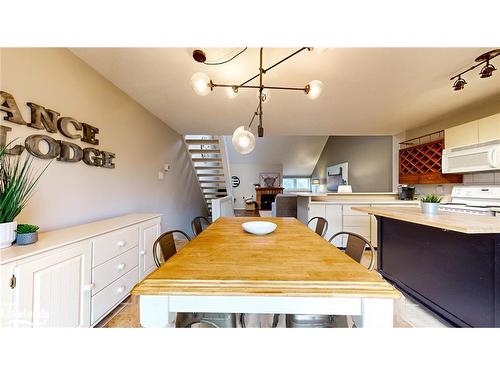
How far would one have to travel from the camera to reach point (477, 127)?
8.83ft

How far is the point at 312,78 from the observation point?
2229 mm

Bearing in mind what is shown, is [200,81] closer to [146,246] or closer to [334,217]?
[146,246]

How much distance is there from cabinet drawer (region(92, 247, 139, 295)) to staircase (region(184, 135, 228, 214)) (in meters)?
3.30

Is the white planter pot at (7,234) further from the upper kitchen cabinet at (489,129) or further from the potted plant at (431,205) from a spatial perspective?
the upper kitchen cabinet at (489,129)

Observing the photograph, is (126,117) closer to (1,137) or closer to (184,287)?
(1,137)

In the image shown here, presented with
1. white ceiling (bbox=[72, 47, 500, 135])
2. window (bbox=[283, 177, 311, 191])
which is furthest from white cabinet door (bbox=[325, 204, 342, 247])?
window (bbox=[283, 177, 311, 191])

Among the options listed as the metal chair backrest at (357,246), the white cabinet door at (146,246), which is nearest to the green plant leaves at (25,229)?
the white cabinet door at (146,246)

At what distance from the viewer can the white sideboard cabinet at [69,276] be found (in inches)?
39.7

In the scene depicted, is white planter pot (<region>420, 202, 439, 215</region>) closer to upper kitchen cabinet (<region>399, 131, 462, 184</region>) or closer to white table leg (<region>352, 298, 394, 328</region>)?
white table leg (<region>352, 298, 394, 328</region>)

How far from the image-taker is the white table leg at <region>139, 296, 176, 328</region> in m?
0.76

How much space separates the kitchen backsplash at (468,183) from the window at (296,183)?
6.42 m

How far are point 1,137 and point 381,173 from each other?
6217 mm

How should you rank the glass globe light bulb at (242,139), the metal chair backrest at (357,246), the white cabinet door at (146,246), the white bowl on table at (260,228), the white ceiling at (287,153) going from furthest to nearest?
the white ceiling at (287,153) → the white cabinet door at (146,246) → the glass globe light bulb at (242,139) → the white bowl on table at (260,228) → the metal chair backrest at (357,246)
